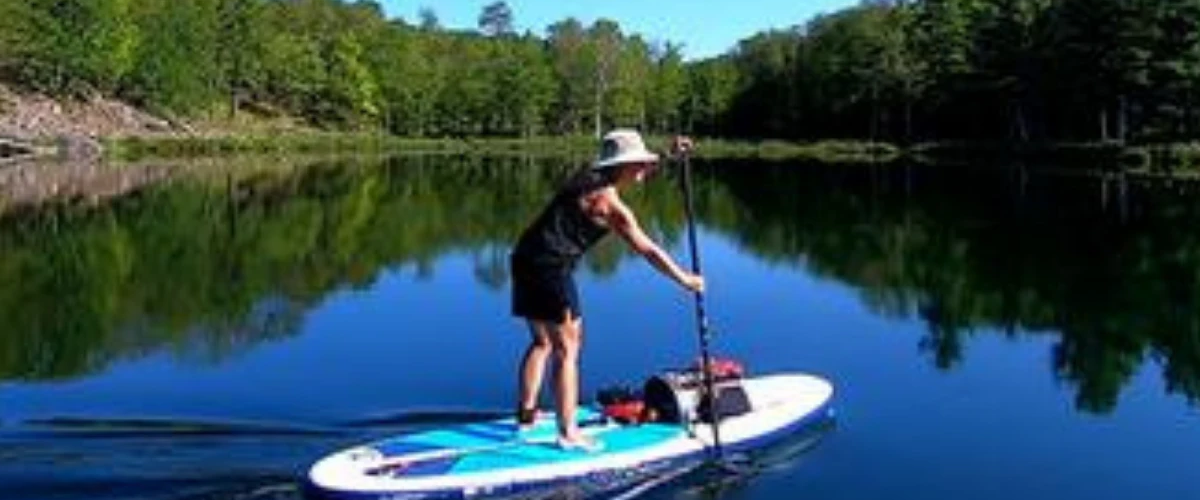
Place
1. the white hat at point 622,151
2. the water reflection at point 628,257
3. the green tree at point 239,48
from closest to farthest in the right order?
the white hat at point 622,151 → the water reflection at point 628,257 → the green tree at point 239,48

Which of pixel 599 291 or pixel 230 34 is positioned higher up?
pixel 230 34

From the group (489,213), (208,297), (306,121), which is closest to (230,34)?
(306,121)

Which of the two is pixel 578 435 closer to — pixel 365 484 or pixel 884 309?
pixel 365 484

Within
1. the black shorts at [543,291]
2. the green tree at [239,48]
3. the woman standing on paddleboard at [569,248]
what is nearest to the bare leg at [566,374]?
the woman standing on paddleboard at [569,248]

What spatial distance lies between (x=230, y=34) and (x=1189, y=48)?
252 feet

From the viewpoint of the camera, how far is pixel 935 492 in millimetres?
13641

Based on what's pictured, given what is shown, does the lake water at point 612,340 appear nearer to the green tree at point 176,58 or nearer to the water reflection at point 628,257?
the water reflection at point 628,257

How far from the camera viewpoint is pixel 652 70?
170375mm

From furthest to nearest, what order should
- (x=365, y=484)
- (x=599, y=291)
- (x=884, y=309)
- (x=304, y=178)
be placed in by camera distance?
(x=304, y=178)
(x=599, y=291)
(x=884, y=309)
(x=365, y=484)

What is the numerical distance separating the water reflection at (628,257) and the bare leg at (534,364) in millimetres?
6615

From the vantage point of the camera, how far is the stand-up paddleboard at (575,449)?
41.4ft

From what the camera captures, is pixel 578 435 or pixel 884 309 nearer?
pixel 578 435

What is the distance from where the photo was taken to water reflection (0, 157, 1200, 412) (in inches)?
866

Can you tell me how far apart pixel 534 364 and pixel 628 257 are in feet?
61.4
